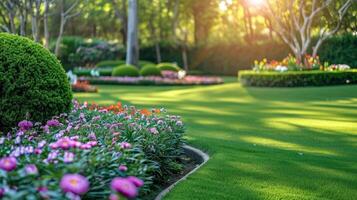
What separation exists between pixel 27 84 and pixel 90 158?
2.66 metres

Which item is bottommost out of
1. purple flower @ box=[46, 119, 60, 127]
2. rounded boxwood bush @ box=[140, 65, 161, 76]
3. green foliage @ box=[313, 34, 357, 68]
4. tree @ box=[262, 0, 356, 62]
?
purple flower @ box=[46, 119, 60, 127]

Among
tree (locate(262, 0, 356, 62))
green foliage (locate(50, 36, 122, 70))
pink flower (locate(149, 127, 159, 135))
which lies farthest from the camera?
green foliage (locate(50, 36, 122, 70))

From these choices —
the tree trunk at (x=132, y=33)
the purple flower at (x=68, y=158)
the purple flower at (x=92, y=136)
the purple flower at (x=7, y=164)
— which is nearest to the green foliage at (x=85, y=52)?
the tree trunk at (x=132, y=33)

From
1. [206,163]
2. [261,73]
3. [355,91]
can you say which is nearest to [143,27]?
[261,73]

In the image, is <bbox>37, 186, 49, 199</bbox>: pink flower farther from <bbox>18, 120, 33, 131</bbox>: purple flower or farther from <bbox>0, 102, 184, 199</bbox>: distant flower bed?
<bbox>18, 120, 33, 131</bbox>: purple flower

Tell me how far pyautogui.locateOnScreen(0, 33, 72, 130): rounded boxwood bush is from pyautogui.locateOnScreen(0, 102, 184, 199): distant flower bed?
0.18 m

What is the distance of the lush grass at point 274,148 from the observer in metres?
4.68

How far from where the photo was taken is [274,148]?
22.2 ft

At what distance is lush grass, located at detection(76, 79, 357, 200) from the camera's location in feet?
15.4

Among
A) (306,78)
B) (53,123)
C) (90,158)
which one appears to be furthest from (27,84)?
(306,78)

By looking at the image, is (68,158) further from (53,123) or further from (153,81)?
(153,81)

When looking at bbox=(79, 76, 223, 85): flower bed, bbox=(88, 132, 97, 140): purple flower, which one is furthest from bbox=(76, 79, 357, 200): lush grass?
bbox=(79, 76, 223, 85): flower bed

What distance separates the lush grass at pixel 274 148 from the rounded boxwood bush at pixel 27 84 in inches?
85.1

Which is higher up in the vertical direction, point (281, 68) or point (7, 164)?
point (281, 68)
